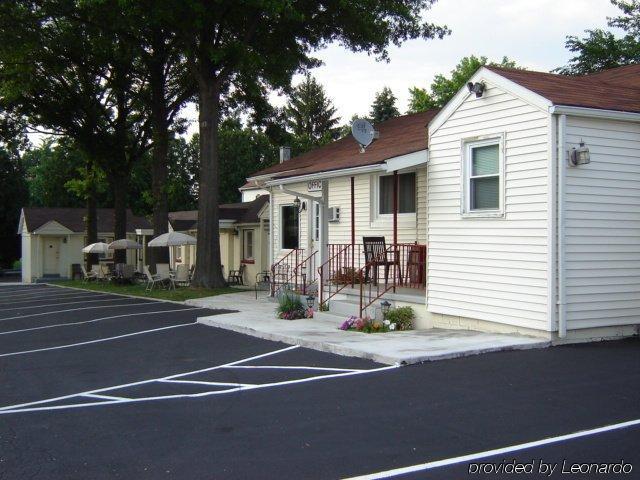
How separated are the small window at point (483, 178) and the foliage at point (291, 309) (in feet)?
15.4

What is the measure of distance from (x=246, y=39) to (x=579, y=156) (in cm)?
1518

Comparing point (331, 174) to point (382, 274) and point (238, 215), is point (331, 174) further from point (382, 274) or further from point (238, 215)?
point (238, 215)

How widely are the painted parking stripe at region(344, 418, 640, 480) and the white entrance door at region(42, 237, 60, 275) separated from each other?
4491cm

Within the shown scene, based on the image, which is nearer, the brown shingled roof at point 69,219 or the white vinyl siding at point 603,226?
the white vinyl siding at point 603,226

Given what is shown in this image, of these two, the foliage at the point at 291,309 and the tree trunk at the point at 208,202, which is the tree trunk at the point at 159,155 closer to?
the tree trunk at the point at 208,202

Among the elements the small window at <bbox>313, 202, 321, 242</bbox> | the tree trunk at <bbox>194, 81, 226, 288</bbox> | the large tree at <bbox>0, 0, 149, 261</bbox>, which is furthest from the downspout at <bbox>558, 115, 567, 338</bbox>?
the large tree at <bbox>0, 0, 149, 261</bbox>

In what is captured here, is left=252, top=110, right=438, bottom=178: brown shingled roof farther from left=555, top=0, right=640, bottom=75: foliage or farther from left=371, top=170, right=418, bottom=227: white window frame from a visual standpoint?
left=555, top=0, right=640, bottom=75: foliage

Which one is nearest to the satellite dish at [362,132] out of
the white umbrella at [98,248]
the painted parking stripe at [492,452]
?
the painted parking stripe at [492,452]

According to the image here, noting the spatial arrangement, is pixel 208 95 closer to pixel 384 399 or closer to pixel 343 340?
pixel 343 340

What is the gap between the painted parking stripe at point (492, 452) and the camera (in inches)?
209

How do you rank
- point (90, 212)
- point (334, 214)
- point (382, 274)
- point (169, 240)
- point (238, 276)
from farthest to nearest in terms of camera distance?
point (90, 212) → point (238, 276) → point (169, 240) → point (334, 214) → point (382, 274)

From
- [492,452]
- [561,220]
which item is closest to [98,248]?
[561,220]

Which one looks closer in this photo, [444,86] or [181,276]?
[181,276]

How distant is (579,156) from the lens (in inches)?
413
